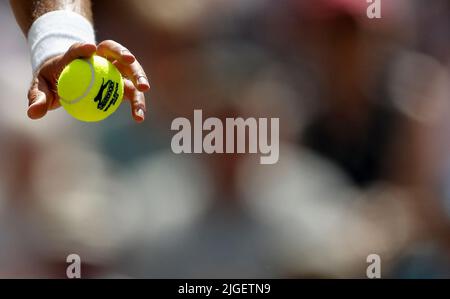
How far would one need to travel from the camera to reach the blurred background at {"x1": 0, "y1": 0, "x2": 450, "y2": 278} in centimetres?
402

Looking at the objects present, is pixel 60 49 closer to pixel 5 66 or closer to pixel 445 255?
pixel 5 66

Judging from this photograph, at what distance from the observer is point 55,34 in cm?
271

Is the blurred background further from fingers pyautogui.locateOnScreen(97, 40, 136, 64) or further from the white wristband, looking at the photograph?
fingers pyautogui.locateOnScreen(97, 40, 136, 64)

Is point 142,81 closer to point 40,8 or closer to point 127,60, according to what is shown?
point 127,60

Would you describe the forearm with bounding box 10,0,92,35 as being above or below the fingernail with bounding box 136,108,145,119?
above

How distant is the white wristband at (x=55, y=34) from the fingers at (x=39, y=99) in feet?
0.42

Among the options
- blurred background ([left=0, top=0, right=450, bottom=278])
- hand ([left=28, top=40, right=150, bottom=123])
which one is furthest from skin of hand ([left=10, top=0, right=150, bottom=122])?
blurred background ([left=0, top=0, right=450, bottom=278])

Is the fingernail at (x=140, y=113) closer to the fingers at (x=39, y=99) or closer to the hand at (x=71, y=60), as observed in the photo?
the hand at (x=71, y=60)

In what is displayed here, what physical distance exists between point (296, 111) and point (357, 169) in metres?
0.43

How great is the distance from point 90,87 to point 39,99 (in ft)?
1.21

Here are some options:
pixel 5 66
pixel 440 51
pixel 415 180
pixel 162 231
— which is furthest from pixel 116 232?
pixel 440 51

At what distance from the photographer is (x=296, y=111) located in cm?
403

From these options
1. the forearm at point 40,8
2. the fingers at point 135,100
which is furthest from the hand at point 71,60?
the forearm at point 40,8

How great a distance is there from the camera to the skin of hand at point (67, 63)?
2.42 meters
